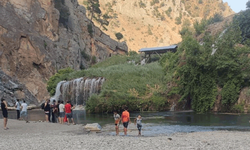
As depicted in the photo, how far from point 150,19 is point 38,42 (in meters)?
94.8

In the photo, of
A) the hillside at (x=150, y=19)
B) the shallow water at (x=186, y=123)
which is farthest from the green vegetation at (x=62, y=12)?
the hillside at (x=150, y=19)

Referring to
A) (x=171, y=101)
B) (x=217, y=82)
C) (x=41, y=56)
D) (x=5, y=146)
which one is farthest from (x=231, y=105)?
(x=41, y=56)

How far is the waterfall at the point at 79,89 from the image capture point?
42.7 metres

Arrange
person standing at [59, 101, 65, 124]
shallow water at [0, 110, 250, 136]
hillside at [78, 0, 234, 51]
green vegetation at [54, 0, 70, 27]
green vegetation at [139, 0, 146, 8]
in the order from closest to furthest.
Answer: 1. shallow water at [0, 110, 250, 136]
2. person standing at [59, 101, 65, 124]
3. green vegetation at [54, 0, 70, 27]
4. hillside at [78, 0, 234, 51]
5. green vegetation at [139, 0, 146, 8]

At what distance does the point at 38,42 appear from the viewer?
60.7 m

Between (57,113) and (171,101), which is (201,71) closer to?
(171,101)

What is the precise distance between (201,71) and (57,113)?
1850 centimetres

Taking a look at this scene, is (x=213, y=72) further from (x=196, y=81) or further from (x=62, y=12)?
(x=62, y=12)

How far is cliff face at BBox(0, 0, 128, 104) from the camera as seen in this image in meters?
56.2

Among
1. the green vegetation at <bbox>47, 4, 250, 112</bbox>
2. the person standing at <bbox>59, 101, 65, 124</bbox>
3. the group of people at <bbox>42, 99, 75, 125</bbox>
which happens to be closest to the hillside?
the green vegetation at <bbox>47, 4, 250, 112</bbox>

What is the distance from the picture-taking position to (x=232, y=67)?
114 ft

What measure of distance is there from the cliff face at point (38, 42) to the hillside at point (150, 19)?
5623 centimetres

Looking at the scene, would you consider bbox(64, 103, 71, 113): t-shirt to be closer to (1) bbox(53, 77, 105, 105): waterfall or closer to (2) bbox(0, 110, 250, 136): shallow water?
(2) bbox(0, 110, 250, 136): shallow water

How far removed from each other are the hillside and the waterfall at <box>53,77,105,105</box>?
270 ft
